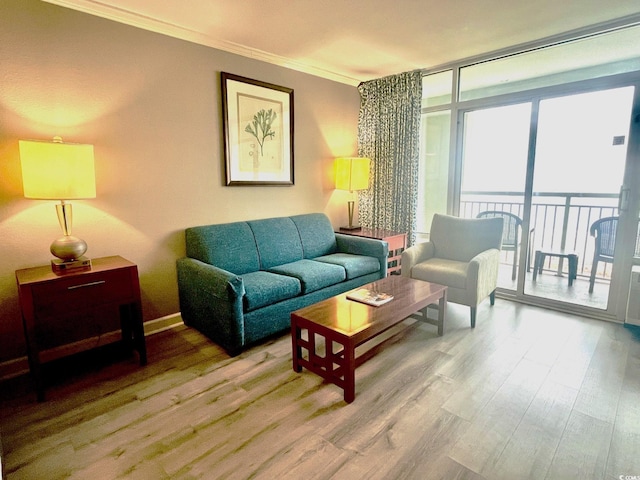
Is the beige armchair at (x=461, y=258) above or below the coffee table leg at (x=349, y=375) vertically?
above

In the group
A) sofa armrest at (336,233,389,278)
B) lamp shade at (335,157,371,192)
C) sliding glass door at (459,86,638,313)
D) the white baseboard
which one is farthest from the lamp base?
sliding glass door at (459,86,638,313)

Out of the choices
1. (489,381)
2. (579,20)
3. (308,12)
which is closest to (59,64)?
(308,12)

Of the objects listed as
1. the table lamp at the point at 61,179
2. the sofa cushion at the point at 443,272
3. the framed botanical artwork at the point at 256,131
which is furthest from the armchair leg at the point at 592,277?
the table lamp at the point at 61,179

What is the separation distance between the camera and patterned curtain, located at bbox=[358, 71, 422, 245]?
13.3 ft

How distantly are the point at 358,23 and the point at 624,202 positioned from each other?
2.73 m

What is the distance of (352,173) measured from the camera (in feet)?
13.4

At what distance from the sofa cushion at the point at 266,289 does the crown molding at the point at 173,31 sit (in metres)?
2.09

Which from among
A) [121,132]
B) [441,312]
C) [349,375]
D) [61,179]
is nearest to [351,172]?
[441,312]

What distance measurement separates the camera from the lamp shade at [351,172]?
13.5 feet

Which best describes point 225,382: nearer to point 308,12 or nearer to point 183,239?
point 183,239

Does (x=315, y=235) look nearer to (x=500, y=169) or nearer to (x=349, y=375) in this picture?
(x=349, y=375)

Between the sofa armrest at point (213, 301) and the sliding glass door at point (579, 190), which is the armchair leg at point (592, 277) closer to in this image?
the sliding glass door at point (579, 190)

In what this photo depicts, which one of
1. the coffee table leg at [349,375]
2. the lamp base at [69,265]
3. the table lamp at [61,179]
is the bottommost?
the coffee table leg at [349,375]

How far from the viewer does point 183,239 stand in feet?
9.98
